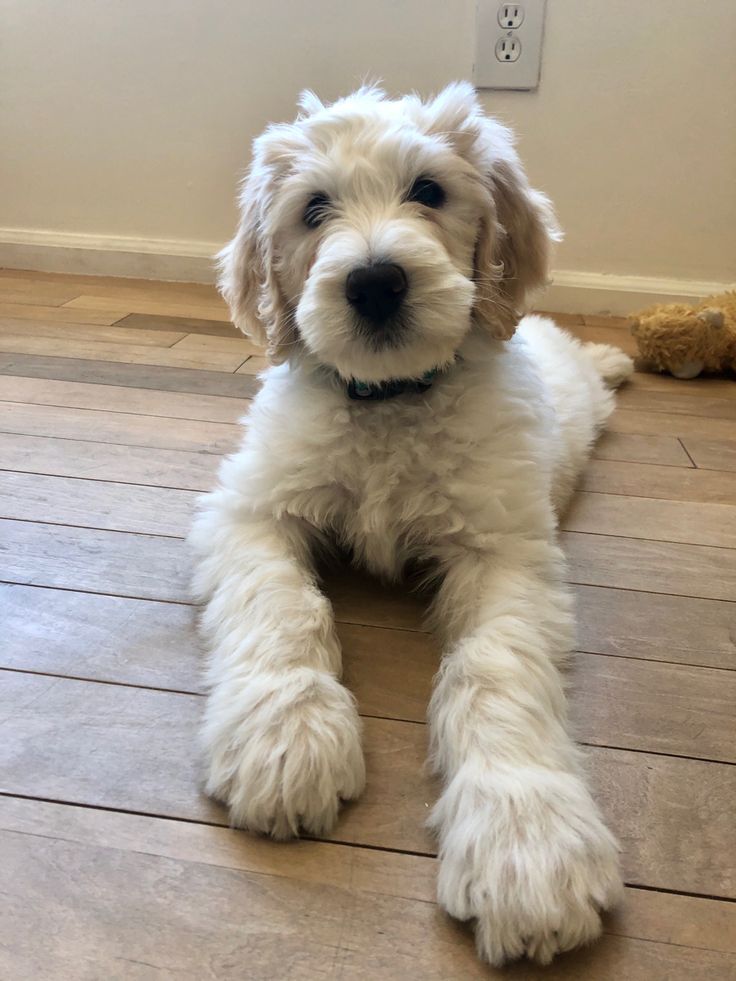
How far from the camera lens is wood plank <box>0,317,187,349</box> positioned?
2.95m

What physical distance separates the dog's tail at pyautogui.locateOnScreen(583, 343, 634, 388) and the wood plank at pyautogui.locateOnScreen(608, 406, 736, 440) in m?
0.20

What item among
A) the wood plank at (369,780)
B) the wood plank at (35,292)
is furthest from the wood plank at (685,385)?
the wood plank at (35,292)

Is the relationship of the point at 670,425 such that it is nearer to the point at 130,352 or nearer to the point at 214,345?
the point at 214,345

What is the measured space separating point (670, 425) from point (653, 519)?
697 mm

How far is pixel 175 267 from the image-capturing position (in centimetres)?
382

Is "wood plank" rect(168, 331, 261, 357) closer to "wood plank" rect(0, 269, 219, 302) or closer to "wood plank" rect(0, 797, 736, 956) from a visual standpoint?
"wood plank" rect(0, 269, 219, 302)

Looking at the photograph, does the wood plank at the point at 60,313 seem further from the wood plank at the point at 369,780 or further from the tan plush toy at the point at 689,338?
the wood plank at the point at 369,780

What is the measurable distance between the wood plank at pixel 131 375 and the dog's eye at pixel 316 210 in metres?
1.09

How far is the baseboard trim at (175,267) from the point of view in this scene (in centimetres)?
344

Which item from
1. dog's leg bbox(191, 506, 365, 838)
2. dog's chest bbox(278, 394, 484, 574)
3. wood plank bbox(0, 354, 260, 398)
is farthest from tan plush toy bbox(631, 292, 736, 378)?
dog's leg bbox(191, 506, 365, 838)

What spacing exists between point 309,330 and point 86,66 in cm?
308

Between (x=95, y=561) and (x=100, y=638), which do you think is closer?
(x=100, y=638)

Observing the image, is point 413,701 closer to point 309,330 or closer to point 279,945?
point 279,945

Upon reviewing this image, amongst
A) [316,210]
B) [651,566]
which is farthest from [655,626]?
[316,210]
